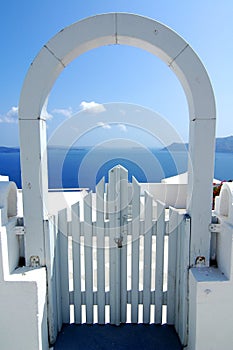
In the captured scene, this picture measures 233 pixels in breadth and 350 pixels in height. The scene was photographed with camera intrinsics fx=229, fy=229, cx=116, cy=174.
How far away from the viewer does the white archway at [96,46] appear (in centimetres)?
173

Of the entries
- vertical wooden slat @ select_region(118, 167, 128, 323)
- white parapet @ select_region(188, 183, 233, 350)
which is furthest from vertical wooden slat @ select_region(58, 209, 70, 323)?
white parapet @ select_region(188, 183, 233, 350)

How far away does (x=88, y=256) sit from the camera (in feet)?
7.06

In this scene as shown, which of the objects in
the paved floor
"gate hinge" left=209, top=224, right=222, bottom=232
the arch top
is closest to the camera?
the arch top

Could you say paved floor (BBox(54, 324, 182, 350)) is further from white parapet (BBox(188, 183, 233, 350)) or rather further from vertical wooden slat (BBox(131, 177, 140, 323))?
white parapet (BBox(188, 183, 233, 350))

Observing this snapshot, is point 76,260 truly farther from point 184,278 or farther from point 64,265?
point 184,278

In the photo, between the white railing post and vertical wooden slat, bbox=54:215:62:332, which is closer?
the white railing post

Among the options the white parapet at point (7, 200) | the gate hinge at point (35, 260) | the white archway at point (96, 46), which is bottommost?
the gate hinge at point (35, 260)

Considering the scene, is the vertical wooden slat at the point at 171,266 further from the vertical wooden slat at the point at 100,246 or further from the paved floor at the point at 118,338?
the vertical wooden slat at the point at 100,246

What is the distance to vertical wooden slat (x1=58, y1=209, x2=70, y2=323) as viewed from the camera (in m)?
2.08

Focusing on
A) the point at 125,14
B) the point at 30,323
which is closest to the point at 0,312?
the point at 30,323

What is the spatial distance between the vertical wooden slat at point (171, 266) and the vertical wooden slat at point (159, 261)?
7 cm

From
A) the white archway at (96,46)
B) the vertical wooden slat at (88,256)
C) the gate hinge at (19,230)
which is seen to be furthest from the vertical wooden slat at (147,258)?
the gate hinge at (19,230)

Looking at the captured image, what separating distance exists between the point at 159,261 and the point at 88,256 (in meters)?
0.67

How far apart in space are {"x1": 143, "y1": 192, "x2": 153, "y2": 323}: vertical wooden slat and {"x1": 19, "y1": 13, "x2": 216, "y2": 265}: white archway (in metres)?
0.37
